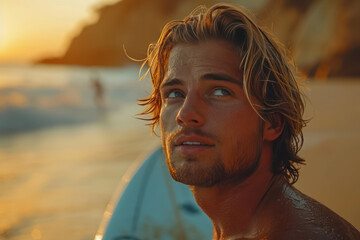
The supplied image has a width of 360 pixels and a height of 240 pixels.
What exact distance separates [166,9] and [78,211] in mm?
66799

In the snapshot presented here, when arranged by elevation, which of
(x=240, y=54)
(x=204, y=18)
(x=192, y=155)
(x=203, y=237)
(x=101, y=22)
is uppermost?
(x=204, y=18)

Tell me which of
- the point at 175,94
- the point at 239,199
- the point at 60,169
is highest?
the point at 175,94

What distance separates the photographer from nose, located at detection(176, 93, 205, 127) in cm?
148

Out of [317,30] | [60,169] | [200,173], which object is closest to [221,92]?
[200,173]

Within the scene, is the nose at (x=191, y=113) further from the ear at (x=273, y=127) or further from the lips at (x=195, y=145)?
the ear at (x=273, y=127)

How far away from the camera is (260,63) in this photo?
1583mm

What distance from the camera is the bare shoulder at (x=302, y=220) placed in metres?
1.36

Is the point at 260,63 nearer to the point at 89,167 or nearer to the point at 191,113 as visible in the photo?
the point at 191,113

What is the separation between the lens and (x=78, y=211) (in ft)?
17.8

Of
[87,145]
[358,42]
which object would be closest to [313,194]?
[87,145]

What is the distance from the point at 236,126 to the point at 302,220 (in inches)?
15.7

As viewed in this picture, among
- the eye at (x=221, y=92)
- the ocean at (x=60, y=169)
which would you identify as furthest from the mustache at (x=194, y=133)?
the ocean at (x=60, y=169)

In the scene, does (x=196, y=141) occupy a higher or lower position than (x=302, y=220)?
higher

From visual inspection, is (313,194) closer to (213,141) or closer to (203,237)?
(203,237)
